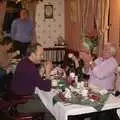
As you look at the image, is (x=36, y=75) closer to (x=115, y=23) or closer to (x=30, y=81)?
(x=30, y=81)

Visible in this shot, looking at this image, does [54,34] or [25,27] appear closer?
[25,27]

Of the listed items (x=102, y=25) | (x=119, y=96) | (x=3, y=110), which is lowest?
(x=3, y=110)

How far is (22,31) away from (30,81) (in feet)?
15.9

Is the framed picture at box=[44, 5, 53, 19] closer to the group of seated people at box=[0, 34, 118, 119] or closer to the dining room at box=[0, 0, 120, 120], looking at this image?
the dining room at box=[0, 0, 120, 120]

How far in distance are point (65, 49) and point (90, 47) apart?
2.10 metres

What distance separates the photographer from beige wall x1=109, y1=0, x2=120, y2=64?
5904 mm

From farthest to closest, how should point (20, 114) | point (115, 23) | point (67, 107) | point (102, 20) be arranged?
point (102, 20) → point (115, 23) → point (20, 114) → point (67, 107)

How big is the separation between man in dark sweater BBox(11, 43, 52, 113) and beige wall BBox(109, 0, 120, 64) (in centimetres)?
264

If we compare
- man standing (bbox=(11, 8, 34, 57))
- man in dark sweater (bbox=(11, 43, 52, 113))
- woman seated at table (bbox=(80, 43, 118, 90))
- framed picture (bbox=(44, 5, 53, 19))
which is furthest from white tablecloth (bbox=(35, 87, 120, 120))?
framed picture (bbox=(44, 5, 53, 19))

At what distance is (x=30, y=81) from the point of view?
354cm

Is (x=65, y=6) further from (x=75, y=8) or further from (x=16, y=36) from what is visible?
(x=16, y=36)

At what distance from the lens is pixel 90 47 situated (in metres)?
6.61

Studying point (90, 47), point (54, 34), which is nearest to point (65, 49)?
point (54, 34)

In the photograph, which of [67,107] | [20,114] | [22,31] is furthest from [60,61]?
[67,107]
